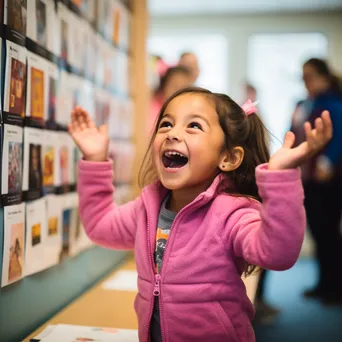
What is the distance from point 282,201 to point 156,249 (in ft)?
1.09

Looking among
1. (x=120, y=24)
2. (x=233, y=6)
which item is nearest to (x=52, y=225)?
(x=120, y=24)

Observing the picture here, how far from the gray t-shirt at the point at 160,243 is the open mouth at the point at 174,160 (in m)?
0.11

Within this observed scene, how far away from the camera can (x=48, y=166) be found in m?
1.33

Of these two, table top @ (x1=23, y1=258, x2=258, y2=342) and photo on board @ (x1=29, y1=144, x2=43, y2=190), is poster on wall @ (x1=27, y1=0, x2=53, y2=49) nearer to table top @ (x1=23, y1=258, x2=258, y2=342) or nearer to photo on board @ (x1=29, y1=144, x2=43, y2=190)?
photo on board @ (x1=29, y1=144, x2=43, y2=190)

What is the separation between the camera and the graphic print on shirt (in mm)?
Result: 1055

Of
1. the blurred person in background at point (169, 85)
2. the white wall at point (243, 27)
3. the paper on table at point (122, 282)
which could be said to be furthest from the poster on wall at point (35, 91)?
the white wall at point (243, 27)

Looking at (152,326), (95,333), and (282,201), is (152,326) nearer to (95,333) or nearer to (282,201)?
(95,333)

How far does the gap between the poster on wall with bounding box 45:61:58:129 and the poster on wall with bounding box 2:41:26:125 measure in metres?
0.14

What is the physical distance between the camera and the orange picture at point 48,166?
130 centimetres

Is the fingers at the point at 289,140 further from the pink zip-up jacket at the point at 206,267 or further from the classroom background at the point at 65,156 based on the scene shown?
the classroom background at the point at 65,156

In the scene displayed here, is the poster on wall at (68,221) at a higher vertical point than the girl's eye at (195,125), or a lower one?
lower

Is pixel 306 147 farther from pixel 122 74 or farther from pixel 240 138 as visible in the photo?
Result: pixel 122 74

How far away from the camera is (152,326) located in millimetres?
1035

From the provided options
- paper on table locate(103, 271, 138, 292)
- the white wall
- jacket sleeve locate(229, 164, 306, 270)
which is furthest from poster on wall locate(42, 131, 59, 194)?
the white wall
